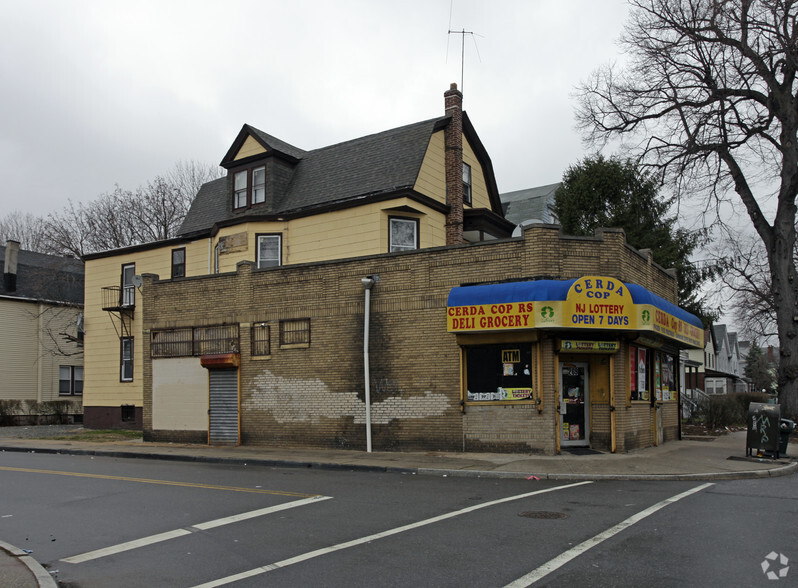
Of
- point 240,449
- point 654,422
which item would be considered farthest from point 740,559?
point 240,449

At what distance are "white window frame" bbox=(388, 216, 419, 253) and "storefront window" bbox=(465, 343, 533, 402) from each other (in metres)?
6.13

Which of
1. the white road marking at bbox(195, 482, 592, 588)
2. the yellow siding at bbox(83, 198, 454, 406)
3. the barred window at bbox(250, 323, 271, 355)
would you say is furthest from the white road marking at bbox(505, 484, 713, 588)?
the yellow siding at bbox(83, 198, 454, 406)

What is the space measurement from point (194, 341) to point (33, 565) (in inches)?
578

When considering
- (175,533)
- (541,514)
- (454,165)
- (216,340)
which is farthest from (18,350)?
(541,514)

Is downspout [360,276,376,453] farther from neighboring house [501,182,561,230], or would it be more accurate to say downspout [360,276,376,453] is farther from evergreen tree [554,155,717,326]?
neighboring house [501,182,561,230]

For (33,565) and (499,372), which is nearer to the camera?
(33,565)

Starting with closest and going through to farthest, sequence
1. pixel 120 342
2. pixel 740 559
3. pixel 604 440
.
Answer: pixel 740 559, pixel 604 440, pixel 120 342

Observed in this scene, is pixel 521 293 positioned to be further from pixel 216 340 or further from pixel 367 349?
pixel 216 340

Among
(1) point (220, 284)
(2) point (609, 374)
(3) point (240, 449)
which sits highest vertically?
(1) point (220, 284)

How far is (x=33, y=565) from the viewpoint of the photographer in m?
6.96

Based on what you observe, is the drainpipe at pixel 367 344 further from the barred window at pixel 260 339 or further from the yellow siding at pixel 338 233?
the yellow siding at pixel 338 233

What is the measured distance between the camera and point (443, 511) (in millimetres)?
9664

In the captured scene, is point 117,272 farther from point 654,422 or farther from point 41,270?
point 654,422

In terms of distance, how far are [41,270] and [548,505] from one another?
37.1 m
